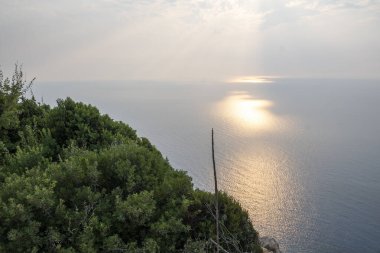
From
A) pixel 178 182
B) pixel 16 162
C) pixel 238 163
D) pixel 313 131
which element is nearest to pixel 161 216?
pixel 178 182

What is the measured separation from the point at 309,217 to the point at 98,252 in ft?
237

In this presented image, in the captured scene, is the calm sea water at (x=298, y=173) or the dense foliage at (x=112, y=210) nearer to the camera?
the dense foliage at (x=112, y=210)

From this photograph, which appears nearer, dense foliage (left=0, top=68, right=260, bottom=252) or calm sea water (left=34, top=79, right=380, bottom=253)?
dense foliage (left=0, top=68, right=260, bottom=252)

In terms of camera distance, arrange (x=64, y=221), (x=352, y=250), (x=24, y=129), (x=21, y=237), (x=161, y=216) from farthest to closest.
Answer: (x=352, y=250), (x=24, y=129), (x=161, y=216), (x=64, y=221), (x=21, y=237)

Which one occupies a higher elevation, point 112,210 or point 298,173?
point 112,210

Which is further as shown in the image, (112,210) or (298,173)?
(298,173)

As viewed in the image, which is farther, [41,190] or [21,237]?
[41,190]

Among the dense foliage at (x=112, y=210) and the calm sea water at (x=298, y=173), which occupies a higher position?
the dense foliage at (x=112, y=210)

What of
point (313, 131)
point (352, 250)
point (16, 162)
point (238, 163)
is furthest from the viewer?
point (313, 131)

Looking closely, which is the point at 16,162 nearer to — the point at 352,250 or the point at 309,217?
the point at 352,250

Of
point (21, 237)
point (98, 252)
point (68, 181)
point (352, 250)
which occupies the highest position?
point (68, 181)

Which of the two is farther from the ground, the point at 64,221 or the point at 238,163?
the point at 64,221

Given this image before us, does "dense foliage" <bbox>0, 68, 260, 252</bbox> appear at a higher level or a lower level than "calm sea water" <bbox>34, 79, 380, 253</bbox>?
higher

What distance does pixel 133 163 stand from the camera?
12.9 metres
